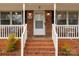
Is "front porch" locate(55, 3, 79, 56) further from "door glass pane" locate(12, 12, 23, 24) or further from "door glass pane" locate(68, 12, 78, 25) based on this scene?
"door glass pane" locate(12, 12, 23, 24)

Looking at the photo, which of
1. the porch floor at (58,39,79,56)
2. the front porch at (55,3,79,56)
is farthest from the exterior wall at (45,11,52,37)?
the porch floor at (58,39,79,56)

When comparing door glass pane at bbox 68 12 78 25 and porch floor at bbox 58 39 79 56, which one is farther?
door glass pane at bbox 68 12 78 25

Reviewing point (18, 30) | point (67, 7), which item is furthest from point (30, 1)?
point (67, 7)

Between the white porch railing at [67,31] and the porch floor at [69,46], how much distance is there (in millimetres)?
457

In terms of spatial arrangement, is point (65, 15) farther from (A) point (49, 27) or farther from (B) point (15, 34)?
(B) point (15, 34)

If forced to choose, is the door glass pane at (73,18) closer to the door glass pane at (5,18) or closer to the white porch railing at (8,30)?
the door glass pane at (5,18)

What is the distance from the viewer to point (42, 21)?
2305 cm

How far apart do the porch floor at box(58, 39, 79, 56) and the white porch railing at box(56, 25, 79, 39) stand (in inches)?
18.0

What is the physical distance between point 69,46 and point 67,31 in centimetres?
248

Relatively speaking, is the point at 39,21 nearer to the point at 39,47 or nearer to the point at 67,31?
the point at 67,31

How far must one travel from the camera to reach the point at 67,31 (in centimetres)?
2016

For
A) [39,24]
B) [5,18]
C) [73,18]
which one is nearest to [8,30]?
[5,18]

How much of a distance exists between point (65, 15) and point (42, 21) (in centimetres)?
200

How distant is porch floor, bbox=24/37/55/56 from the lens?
56.8 ft
